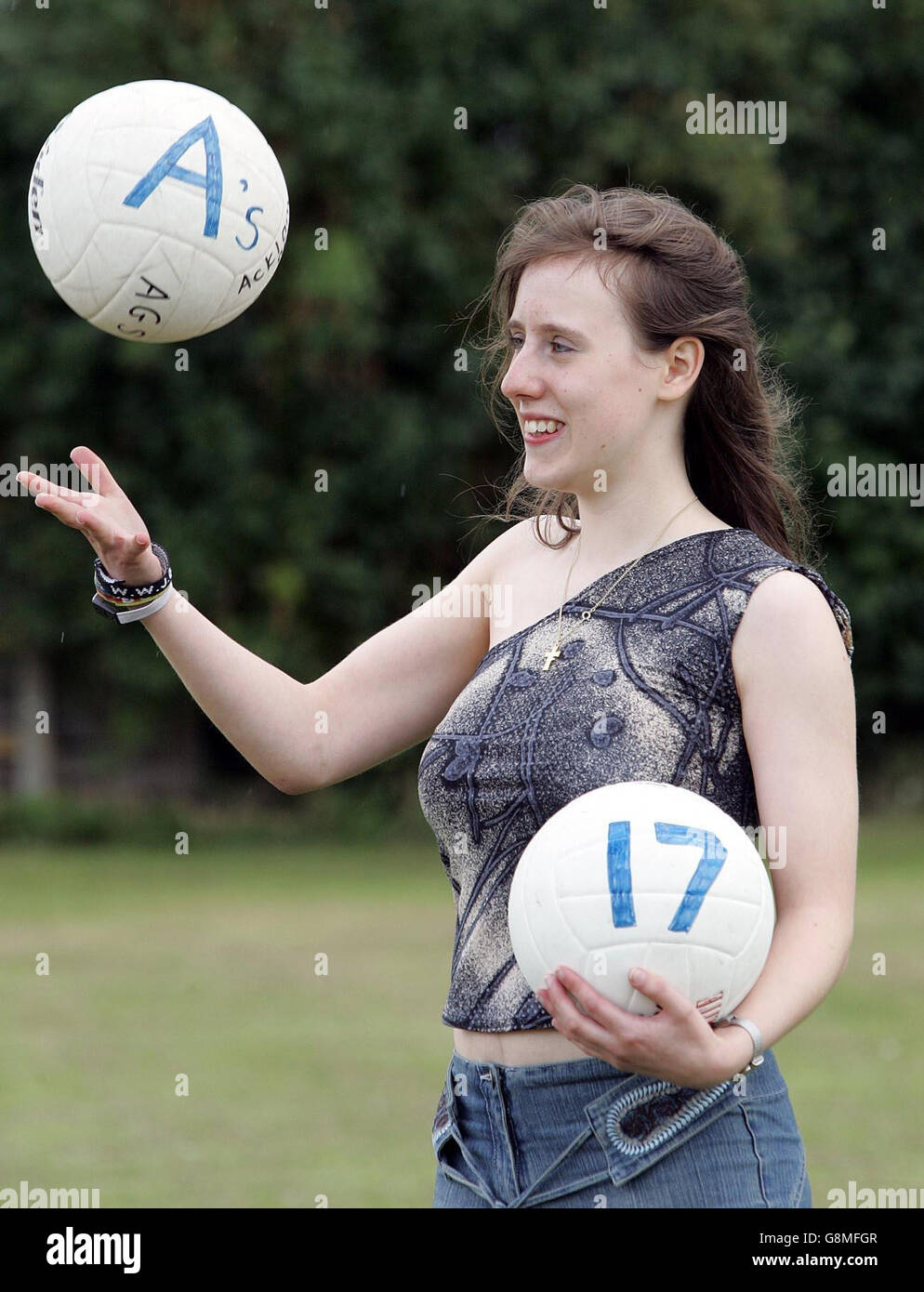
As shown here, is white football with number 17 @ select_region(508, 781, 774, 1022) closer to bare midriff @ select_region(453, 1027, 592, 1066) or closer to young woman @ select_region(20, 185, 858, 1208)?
young woman @ select_region(20, 185, 858, 1208)

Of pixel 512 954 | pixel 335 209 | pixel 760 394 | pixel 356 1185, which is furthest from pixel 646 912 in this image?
pixel 335 209

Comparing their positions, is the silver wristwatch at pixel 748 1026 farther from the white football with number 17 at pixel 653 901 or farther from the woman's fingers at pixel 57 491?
the woman's fingers at pixel 57 491

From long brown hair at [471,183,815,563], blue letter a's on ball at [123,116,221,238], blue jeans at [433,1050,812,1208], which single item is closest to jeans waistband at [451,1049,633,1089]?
blue jeans at [433,1050,812,1208]

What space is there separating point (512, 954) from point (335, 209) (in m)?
18.1

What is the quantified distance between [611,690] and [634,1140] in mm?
705

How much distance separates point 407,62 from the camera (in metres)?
20.6

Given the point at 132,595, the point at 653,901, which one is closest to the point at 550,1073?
the point at 653,901

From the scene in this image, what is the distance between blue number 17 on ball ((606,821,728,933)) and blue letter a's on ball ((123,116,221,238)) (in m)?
1.64

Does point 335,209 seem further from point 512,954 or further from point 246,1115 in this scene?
point 512,954

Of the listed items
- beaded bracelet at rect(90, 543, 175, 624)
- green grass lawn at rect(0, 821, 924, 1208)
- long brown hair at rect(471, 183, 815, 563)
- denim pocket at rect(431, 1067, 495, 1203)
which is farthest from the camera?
green grass lawn at rect(0, 821, 924, 1208)

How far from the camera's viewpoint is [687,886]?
8.67 feet

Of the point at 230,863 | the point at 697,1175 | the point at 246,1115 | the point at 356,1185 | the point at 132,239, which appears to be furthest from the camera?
the point at 230,863

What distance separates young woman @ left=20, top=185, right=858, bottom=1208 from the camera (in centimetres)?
282

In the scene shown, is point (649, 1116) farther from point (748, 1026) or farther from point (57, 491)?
point (57, 491)
